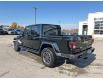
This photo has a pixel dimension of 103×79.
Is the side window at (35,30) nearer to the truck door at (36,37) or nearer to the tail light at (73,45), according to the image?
the truck door at (36,37)

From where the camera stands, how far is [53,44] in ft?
21.4

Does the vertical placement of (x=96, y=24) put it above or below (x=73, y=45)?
above

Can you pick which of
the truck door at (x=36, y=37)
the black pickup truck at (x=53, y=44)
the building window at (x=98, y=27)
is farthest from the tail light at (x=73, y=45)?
the building window at (x=98, y=27)

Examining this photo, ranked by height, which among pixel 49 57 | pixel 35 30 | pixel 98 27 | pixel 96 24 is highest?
pixel 96 24

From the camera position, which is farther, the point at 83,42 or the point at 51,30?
the point at 51,30

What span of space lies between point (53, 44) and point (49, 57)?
26.7 inches

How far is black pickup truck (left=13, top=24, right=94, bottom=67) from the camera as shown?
19.9ft

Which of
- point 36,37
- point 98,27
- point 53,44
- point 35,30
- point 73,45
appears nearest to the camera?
point 73,45

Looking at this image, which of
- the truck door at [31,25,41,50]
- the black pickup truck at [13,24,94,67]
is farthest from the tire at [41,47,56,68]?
the truck door at [31,25,41,50]

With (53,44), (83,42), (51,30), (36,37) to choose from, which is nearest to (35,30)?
(36,37)

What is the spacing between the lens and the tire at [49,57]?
6637 millimetres

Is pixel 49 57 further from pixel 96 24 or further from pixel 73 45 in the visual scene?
pixel 96 24

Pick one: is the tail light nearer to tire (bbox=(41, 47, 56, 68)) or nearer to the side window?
tire (bbox=(41, 47, 56, 68))

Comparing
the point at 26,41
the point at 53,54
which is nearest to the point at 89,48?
the point at 53,54
